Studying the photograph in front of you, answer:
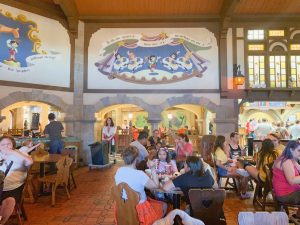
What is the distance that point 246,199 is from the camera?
511cm

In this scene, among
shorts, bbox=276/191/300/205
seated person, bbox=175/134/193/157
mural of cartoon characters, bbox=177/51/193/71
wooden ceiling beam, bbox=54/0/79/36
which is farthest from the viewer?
mural of cartoon characters, bbox=177/51/193/71

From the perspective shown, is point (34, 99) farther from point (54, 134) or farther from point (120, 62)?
point (120, 62)

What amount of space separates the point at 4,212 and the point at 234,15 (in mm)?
8344

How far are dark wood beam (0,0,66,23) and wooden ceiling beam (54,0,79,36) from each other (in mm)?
271

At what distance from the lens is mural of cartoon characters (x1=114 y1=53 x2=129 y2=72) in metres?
8.89

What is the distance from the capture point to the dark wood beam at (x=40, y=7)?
7.43m

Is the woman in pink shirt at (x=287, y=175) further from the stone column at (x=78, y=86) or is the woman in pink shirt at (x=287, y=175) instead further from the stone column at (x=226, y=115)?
the stone column at (x=78, y=86)

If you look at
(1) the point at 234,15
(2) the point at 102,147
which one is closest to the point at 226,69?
(1) the point at 234,15

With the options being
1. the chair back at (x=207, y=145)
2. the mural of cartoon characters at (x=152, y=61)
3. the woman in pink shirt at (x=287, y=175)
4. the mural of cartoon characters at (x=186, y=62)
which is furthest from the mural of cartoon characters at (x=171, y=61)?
the woman in pink shirt at (x=287, y=175)

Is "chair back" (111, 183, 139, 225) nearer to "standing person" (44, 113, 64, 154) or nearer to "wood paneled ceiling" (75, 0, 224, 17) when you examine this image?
"standing person" (44, 113, 64, 154)

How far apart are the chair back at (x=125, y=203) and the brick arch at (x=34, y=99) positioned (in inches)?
226

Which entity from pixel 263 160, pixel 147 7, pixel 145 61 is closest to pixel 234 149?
pixel 263 160

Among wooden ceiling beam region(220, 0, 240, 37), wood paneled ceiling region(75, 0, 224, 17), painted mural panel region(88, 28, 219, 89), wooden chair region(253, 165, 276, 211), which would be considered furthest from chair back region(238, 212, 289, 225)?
wood paneled ceiling region(75, 0, 224, 17)

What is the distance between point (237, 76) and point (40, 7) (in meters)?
6.19
